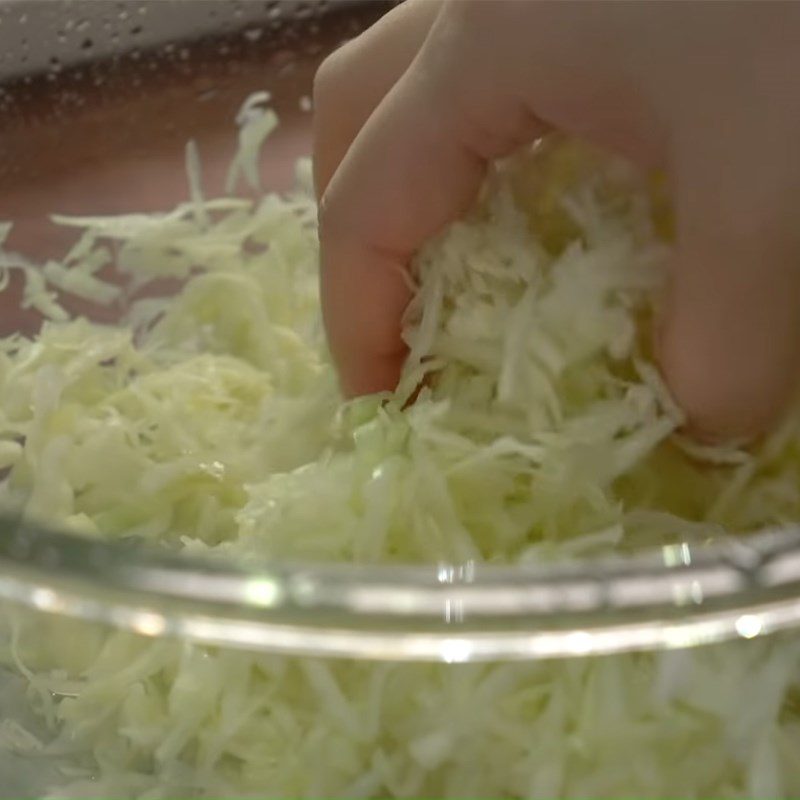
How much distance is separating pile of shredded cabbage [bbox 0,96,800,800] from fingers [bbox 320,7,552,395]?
0.7 inches

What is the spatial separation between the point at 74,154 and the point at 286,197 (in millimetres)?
163

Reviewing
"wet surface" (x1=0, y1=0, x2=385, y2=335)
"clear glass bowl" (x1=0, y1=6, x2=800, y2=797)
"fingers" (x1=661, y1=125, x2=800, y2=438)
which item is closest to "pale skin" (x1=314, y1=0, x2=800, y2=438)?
"fingers" (x1=661, y1=125, x2=800, y2=438)

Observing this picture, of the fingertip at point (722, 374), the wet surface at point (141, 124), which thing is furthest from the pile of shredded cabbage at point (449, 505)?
the wet surface at point (141, 124)

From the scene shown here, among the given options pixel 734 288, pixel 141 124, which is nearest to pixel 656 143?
pixel 734 288

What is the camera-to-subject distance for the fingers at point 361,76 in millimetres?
632

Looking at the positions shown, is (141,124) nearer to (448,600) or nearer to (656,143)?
(656,143)

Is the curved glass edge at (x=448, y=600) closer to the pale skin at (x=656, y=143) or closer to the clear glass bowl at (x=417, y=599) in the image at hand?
the clear glass bowl at (x=417, y=599)

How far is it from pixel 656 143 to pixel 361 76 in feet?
0.68

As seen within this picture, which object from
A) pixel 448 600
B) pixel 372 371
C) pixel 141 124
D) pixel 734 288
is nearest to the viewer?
pixel 448 600

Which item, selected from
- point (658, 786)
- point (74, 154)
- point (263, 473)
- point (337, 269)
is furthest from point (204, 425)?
point (658, 786)

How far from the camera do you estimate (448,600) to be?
362 millimetres

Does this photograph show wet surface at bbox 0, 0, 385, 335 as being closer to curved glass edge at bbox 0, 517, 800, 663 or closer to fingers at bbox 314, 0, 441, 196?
fingers at bbox 314, 0, 441, 196

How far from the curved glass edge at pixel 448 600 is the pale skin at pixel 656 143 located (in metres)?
0.16

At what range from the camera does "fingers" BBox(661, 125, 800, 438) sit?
1.60ft
